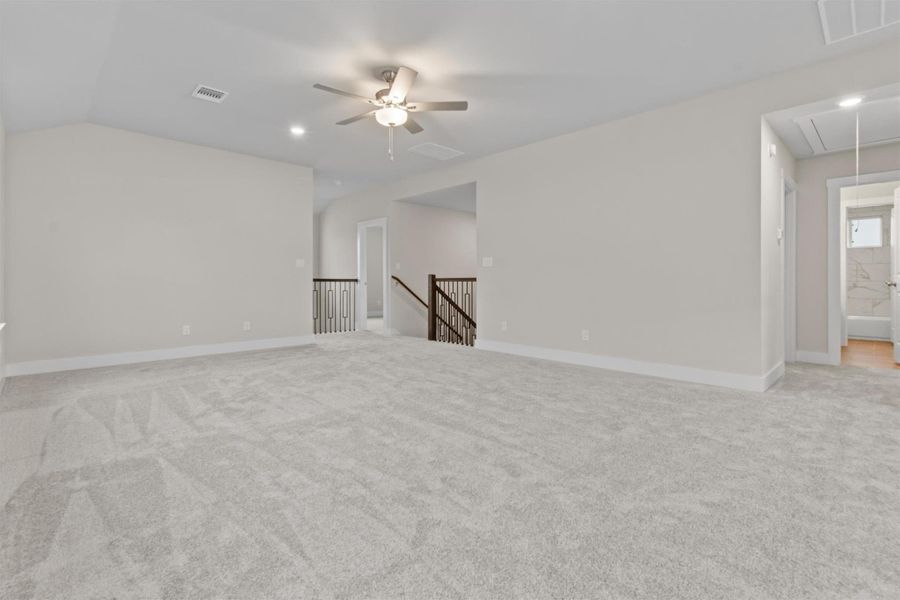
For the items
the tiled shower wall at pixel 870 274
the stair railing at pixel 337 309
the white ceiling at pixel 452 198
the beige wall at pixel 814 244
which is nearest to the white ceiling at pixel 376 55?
the white ceiling at pixel 452 198

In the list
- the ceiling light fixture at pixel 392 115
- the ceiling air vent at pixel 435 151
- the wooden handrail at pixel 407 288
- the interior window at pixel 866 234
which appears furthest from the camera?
the wooden handrail at pixel 407 288

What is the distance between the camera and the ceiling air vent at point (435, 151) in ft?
17.8

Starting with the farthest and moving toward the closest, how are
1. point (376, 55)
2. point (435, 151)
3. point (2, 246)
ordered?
point (435, 151) → point (2, 246) → point (376, 55)

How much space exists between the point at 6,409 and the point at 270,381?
5.99ft

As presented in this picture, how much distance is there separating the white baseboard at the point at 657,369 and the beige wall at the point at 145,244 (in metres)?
3.60

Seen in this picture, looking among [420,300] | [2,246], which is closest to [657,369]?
[420,300]

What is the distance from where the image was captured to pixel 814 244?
500cm

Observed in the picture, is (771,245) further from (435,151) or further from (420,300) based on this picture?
(420,300)

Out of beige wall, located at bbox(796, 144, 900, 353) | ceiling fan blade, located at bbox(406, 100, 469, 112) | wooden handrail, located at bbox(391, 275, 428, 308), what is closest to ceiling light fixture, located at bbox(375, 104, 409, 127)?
ceiling fan blade, located at bbox(406, 100, 469, 112)

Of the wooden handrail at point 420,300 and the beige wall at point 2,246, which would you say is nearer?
the beige wall at point 2,246

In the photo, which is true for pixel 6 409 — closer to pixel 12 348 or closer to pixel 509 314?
pixel 12 348

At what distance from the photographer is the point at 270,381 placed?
3914 mm

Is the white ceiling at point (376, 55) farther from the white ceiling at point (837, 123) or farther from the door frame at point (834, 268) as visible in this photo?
the door frame at point (834, 268)

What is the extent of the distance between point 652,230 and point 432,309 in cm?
380
